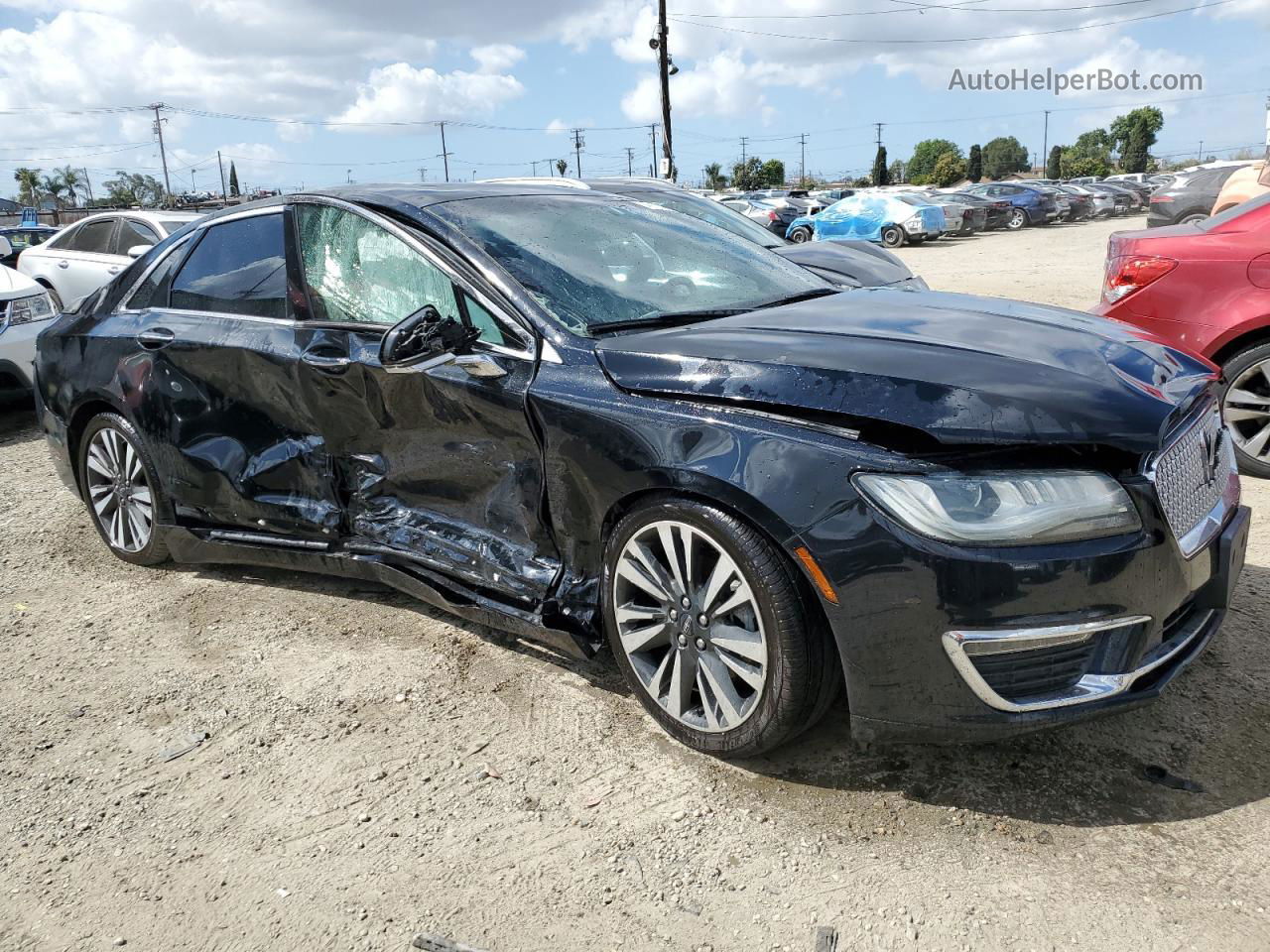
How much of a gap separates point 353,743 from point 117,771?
0.69 m

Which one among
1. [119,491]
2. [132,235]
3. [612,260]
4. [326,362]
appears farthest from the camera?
[132,235]

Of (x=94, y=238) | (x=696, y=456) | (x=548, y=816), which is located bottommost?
(x=548, y=816)

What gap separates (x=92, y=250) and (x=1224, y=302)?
1064 centimetres

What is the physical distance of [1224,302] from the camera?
5227 mm

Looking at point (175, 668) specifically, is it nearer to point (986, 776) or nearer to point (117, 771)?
point (117, 771)

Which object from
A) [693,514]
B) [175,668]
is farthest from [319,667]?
[693,514]

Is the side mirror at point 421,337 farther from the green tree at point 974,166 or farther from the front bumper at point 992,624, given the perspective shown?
the green tree at point 974,166

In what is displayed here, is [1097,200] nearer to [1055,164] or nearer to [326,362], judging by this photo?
[326,362]

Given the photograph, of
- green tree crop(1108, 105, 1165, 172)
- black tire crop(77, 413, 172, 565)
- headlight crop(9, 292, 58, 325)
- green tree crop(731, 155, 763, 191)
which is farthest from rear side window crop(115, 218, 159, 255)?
green tree crop(1108, 105, 1165, 172)

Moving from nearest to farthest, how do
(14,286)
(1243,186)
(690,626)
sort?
1. (690,626)
2. (14,286)
3. (1243,186)

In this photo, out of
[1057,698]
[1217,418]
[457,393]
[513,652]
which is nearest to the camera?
[1057,698]

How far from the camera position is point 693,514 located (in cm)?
270

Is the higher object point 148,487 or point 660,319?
point 660,319

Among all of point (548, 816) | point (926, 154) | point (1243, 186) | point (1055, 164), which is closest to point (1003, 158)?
point (926, 154)
